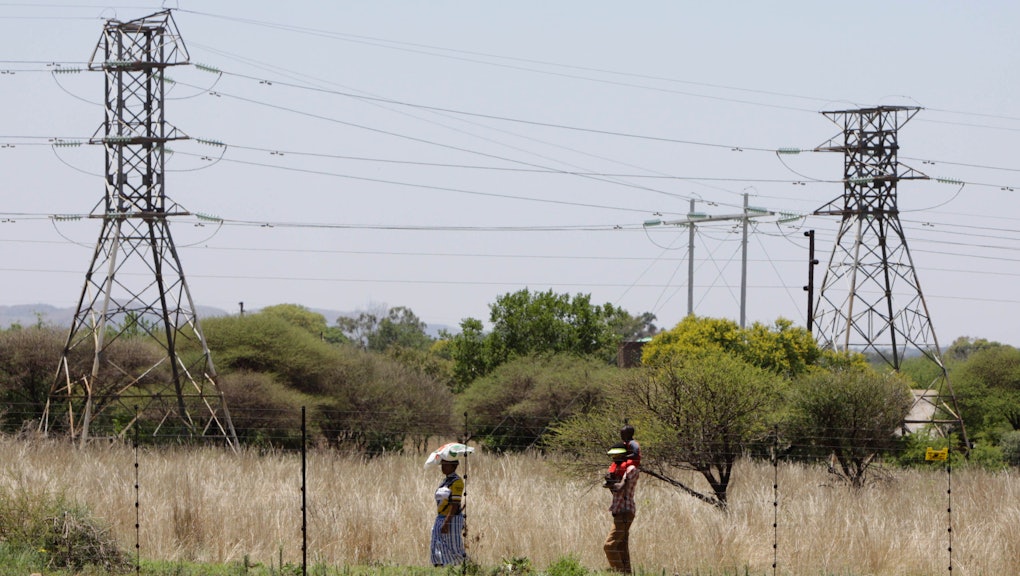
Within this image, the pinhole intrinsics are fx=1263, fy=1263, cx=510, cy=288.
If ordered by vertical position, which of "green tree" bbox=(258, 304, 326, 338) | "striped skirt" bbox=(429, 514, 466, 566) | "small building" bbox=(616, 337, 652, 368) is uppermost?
"green tree" bbox=(258, 304, 326, 338)

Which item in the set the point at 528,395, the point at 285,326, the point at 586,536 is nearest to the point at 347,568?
the point at 586,536

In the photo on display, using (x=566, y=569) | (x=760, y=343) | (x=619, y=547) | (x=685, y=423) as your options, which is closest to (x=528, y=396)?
(x=760, y=343)

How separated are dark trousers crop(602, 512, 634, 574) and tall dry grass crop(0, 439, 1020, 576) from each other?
0.51 m

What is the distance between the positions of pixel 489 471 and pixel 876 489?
854cm

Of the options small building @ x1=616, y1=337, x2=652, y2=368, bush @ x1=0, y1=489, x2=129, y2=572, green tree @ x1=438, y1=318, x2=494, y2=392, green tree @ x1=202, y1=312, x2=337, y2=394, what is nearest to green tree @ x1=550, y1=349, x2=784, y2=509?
bush @ x1=0, y1=489, x2=129, y2=572

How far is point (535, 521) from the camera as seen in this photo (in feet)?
68.1

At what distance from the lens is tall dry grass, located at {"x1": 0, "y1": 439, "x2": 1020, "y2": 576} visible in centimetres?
1886

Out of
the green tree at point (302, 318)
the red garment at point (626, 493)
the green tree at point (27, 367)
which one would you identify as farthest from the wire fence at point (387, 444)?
the green tree at point (302, 318)

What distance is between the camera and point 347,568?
54.1ft

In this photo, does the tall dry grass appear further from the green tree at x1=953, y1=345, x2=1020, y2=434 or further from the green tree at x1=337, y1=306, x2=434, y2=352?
the green tree at x1=337, y1=306, x2=434, y2=352

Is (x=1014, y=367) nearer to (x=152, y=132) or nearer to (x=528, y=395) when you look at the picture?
(x=528, y=395)

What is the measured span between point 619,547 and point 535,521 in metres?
3.81

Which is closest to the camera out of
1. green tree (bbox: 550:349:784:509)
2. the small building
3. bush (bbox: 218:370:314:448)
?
green tree (bbox: 550:349:784:509)

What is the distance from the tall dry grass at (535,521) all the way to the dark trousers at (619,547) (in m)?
0.51
